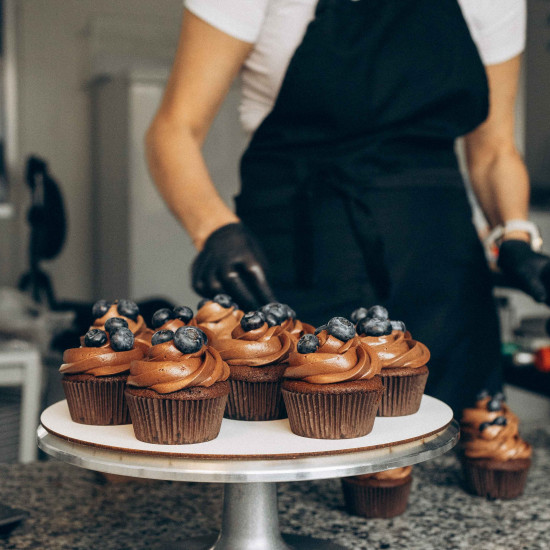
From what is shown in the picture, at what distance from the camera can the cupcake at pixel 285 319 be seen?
95 centimetres

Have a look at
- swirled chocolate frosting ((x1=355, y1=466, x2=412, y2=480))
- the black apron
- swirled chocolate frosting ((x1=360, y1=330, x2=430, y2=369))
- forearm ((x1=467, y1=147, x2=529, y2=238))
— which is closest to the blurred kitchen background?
forearm ((x1=467, y1=147, x2=529, y2=238))

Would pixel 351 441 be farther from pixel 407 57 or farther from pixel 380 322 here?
pixel 407 57

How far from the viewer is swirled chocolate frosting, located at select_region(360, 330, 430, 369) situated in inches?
38.0

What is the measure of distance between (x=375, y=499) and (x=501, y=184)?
632mm

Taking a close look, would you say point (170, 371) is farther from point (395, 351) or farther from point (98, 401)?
point (395, 351)

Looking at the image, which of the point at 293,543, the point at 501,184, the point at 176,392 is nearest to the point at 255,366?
the point at 176,392

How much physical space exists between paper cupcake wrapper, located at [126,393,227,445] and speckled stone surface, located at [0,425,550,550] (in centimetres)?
22

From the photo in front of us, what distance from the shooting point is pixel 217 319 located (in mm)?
995

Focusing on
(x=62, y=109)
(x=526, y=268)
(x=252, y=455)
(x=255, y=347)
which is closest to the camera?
(x=252, y=455)

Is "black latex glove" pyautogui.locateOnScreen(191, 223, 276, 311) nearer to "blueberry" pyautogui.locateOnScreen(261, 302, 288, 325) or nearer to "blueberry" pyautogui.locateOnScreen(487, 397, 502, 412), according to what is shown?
"blueberry" pyautogui.locateOnScreen(261, 302, 288, 325)

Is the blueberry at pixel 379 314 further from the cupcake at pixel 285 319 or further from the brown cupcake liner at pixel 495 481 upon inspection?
the brown cupcake liner at pixel 495 481

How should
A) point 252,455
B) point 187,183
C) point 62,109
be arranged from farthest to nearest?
1. point 62,109
2. point 187,183
3. point 252,455

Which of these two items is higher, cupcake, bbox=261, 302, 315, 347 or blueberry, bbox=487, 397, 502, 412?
cupcake, bbox=261, 302, 315, 347

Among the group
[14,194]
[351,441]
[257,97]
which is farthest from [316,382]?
[14,194]
